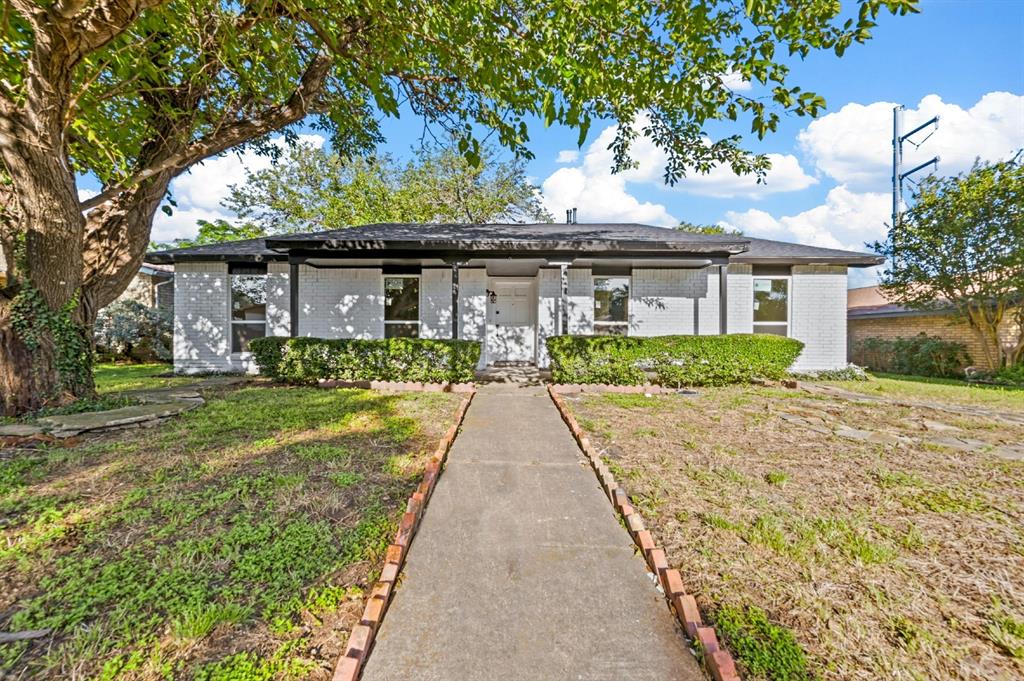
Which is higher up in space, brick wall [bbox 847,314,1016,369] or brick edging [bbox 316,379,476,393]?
brick wall [bbox 847,314,1016,369]

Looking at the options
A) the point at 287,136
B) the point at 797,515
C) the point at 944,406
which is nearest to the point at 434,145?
the point at 287,136

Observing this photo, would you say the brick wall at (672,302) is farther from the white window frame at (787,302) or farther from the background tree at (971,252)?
the background tree at (971,252)

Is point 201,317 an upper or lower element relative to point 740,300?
lower

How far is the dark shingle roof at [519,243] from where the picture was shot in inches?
324

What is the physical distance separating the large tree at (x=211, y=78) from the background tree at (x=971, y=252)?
405 inches

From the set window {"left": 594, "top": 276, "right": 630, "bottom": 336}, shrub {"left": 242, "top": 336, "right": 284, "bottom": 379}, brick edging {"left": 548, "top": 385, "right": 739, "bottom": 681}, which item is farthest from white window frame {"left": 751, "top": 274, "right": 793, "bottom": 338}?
shrub {"left": 242, "top": 336, "right": 284, "bottom": 379}

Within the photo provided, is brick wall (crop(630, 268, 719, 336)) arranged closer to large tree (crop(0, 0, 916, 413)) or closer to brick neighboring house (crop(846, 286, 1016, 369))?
large tree (crop(0, 0, 916, 413))

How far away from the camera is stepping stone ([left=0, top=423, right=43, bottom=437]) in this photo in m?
4.07

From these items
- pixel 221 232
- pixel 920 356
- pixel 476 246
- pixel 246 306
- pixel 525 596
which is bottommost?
pixel 525 596

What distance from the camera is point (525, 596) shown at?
6.62ft

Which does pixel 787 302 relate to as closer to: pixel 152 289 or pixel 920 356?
pixel 920 356

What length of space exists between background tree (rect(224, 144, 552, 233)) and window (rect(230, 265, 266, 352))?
9958 millimetres

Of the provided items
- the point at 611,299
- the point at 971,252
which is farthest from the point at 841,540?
the point at 971,252

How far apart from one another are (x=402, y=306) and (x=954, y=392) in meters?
12.5
